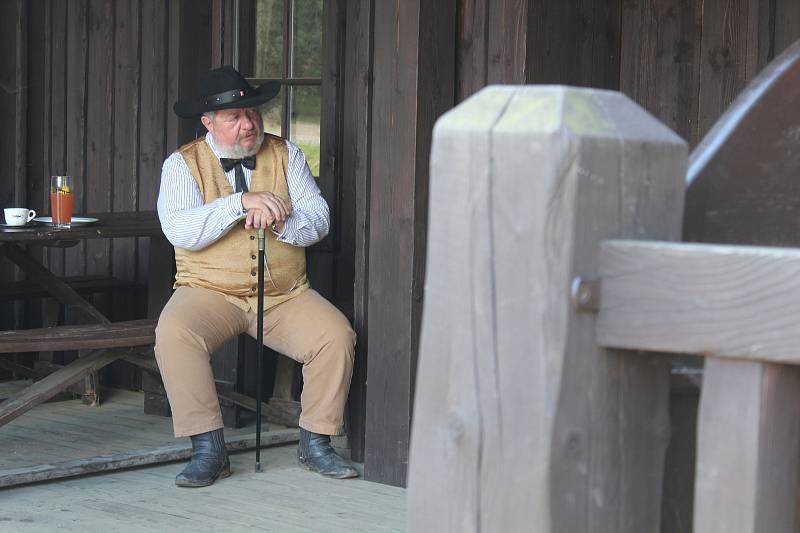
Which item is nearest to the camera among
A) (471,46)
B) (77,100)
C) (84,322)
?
(471,46)

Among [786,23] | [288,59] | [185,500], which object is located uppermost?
[786,23]

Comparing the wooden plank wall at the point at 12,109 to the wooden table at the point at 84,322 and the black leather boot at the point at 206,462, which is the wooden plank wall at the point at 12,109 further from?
the black leather boot at the point at 206,462

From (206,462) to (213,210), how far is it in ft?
2.76

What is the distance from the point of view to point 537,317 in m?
1.17

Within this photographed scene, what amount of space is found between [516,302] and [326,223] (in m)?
3.19

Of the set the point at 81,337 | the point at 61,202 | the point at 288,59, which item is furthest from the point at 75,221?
the point at 288,59

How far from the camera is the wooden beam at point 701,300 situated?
1110 millimetres

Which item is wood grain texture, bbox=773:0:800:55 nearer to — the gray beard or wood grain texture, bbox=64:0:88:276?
the gray beard

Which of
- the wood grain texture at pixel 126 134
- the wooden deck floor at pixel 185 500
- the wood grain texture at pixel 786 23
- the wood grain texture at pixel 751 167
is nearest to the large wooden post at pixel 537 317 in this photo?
the wood grain texture at pixel 751 167

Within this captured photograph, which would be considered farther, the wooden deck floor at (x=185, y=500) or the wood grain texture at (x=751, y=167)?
the wooden deck floor at (x=185, y=500)

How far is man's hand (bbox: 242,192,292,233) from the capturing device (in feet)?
13.5

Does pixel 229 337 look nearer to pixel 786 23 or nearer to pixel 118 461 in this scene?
pixel 118 461

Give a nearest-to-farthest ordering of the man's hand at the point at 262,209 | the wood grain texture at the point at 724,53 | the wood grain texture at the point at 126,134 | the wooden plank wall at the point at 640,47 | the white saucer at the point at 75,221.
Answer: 1. the wooden plank wall at the point at 640,47
2. the wood grain texture at the point at 724,53
3. the man's hand at the point at 262,209
4. the white saucer at the point at 75,221
5. the wood grain texture at the point at 126,134

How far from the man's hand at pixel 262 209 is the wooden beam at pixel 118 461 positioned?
86 centimetres
